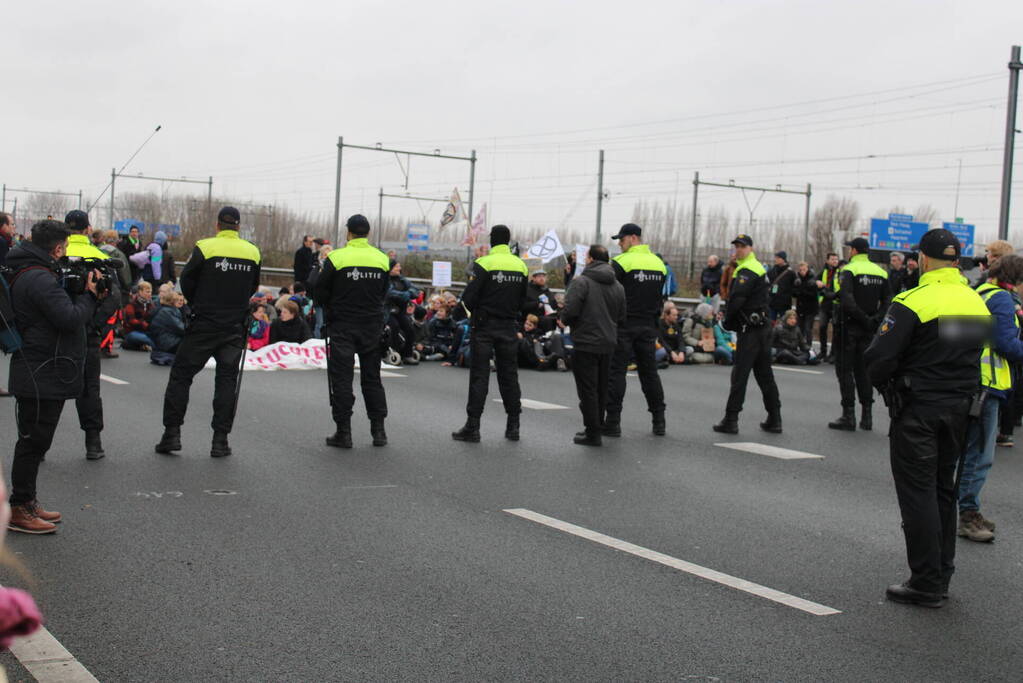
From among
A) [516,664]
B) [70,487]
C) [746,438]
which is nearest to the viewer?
[516,664]

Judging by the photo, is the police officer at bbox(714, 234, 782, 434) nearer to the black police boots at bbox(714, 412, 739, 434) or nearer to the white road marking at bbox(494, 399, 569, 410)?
the black police boots at bbox(714, 412, 739, 434)

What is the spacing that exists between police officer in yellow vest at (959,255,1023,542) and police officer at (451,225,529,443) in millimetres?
4646

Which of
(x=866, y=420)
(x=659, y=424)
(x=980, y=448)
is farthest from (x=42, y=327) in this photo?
(x=866, y=420)

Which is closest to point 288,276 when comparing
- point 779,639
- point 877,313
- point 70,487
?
point 877,313

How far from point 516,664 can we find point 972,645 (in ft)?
6.76

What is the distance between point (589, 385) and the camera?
10648 mm

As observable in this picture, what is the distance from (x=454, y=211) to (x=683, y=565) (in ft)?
116

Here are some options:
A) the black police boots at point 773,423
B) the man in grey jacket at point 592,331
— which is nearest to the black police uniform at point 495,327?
the man in grey jacket at point 592,331

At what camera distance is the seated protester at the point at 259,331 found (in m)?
18.5

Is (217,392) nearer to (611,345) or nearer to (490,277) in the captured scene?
(490,277)

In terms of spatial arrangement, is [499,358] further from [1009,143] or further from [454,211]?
[454,211]

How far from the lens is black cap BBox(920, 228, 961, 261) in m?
5.82

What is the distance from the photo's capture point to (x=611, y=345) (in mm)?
10734

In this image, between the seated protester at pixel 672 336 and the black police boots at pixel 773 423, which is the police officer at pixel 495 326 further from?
the seated protester at pixel 672 336
